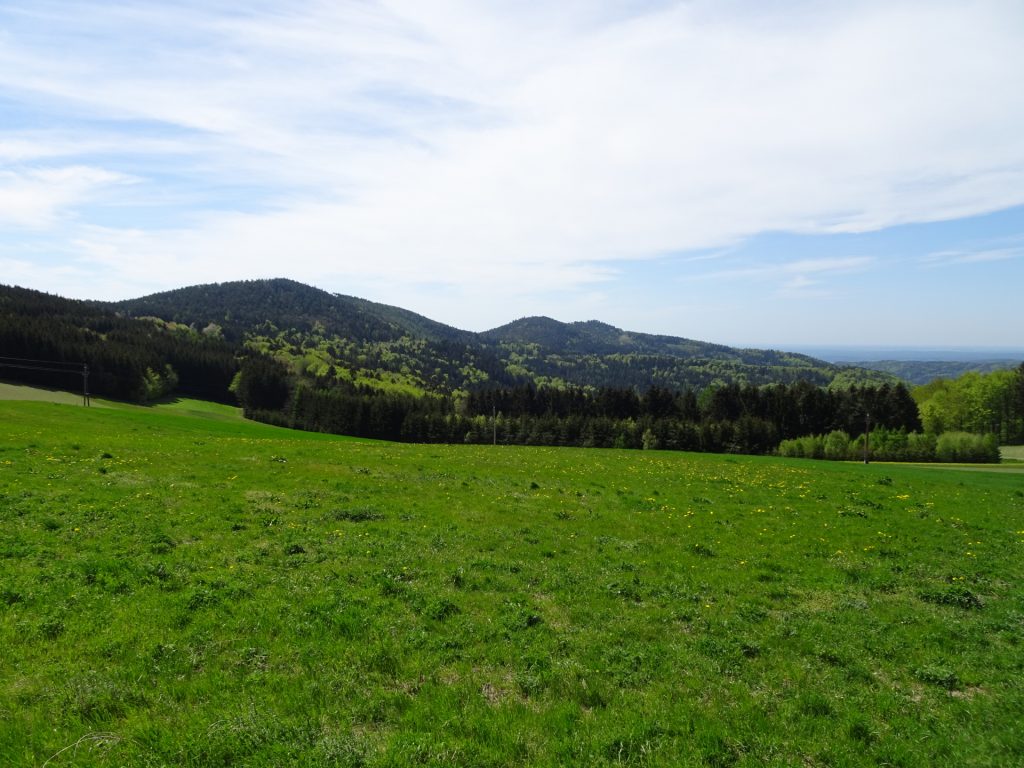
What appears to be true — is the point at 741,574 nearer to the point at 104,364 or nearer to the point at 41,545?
the point at 41,545

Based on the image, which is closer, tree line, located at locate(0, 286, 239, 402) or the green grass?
the green grass

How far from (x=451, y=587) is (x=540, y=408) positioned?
136 m

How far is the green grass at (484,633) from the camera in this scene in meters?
7.04

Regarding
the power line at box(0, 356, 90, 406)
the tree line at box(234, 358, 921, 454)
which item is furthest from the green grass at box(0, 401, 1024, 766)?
the power line at box(0, 356, 90, 406)

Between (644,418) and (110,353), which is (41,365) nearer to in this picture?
(110,353)

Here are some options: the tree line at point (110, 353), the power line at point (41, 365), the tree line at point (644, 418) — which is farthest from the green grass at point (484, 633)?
the tree line at point (110, 353)

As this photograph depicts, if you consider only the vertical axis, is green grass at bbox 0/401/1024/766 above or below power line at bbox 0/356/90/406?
below

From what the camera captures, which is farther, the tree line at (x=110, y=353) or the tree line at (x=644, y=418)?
the tree line at (x=110, y=353)

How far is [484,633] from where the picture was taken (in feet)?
33.7

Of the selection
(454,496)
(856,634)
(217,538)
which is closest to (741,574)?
(856,634)

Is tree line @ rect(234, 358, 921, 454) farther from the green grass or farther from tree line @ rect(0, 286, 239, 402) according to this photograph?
the green grass

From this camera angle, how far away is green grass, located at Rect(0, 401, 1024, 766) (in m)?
7.04

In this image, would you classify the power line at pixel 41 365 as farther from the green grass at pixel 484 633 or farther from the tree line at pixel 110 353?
the green grass at pixel 484 633

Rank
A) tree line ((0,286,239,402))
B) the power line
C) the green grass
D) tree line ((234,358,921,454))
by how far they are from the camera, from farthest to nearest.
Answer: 1. tree line ((0,286,239,402))
2. the power line
3. tree line ((234,358,921,454))
4. the green grass
